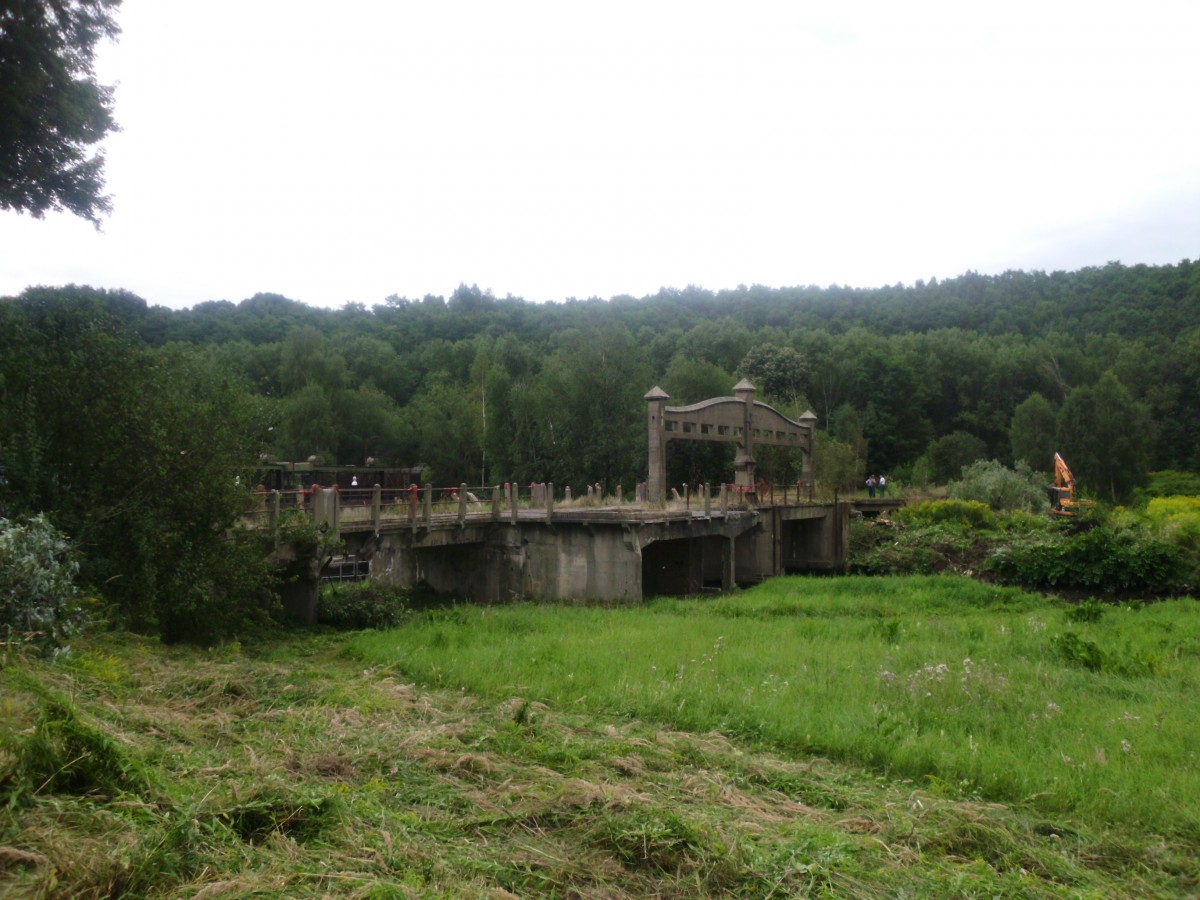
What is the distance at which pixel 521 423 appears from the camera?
154 feet

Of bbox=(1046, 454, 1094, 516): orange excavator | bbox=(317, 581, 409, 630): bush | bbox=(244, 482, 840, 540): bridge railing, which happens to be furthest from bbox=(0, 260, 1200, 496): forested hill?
bbox=(317, 581, 409, 630): bush

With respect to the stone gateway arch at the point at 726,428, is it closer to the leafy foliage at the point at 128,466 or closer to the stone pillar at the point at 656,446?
the stone pillar at the point at 656,446

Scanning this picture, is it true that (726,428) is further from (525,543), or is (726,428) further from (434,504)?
(434,504)

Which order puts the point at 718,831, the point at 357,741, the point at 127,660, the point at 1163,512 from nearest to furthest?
the point at 718,831
the point at 357,741
the point at 127,660
the point at 1163,512

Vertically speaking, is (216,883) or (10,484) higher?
(10,484)

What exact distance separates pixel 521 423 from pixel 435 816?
136 feet

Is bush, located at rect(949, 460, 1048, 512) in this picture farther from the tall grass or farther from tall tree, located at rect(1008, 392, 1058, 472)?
the tall grass

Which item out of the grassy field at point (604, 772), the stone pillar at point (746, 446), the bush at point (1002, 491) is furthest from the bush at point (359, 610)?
the bush at point (1002, 491)

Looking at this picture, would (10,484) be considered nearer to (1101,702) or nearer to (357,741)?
(357,741)

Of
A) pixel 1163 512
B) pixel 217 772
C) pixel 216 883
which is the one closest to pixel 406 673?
pixel 217 772

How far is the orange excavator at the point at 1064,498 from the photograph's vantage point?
3032cm

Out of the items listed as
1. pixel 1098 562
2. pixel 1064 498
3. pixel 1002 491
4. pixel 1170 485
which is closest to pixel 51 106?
pixel 1098 562

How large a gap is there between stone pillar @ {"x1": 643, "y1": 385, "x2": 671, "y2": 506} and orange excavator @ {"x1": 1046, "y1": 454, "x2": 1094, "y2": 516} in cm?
1399

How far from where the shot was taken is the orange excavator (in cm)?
3032
